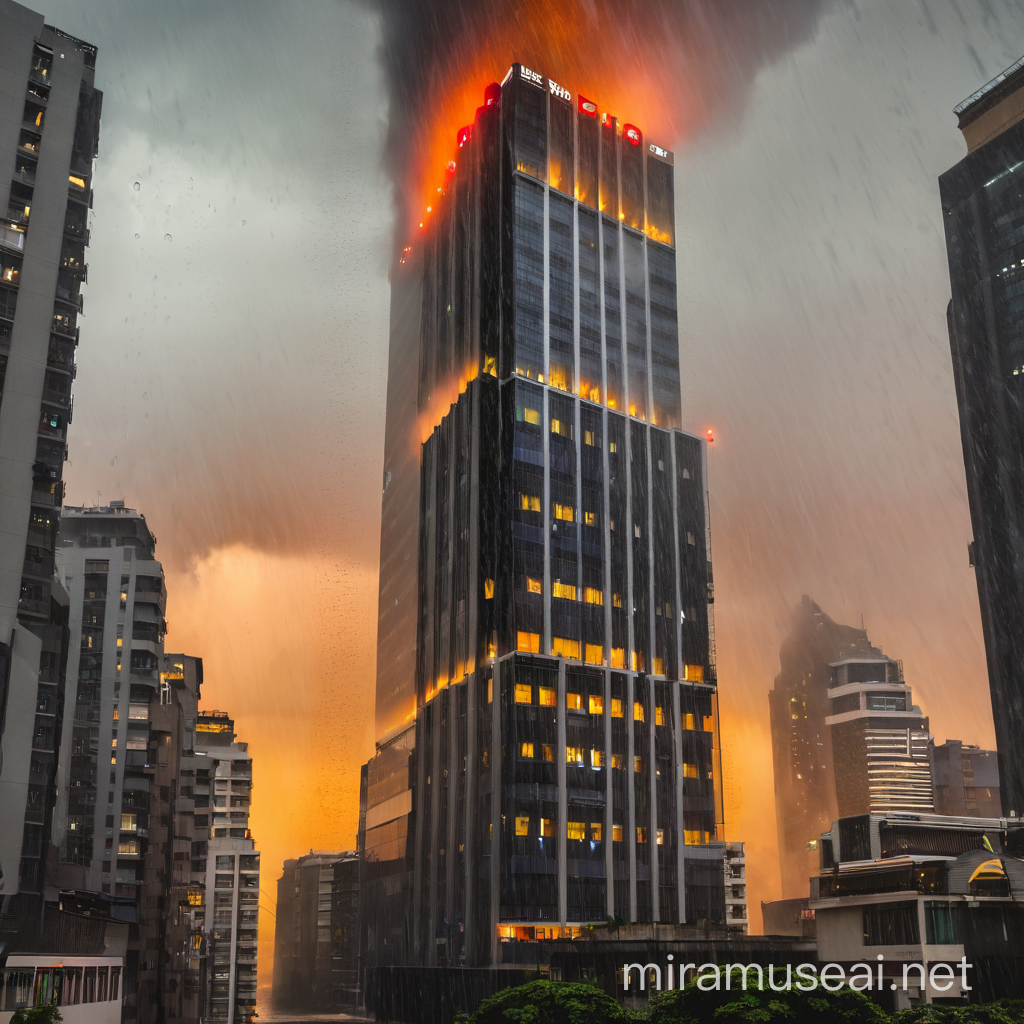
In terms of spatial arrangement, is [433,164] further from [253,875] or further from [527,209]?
[253,875]

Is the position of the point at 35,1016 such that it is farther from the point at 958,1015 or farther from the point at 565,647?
the point at 565,647

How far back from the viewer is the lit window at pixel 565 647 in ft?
434

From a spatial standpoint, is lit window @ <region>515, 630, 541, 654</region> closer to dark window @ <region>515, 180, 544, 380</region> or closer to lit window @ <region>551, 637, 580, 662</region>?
lit window @ <region>551, 637, 580, 662</region>

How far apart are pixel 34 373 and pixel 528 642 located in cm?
7086

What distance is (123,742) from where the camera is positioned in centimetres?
12775

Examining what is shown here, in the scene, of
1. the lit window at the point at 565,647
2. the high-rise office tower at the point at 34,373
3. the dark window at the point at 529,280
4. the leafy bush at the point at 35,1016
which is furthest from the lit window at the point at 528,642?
the leafy bush at the point at 35,1016

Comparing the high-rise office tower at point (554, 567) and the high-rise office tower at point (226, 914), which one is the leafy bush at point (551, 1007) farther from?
the high-rise office tower at point (226, 914)

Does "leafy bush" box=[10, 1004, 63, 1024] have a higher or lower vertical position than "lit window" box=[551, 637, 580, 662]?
lower

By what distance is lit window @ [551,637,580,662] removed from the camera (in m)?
132

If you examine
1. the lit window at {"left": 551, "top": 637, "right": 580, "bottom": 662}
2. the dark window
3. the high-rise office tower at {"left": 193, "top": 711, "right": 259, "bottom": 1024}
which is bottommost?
the high-rise office tower at {"left": 193, "top": 711, "right": 259, "bottom": 1024}

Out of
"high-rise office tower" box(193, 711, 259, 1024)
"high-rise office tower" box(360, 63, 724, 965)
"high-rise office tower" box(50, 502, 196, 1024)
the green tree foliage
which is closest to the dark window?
"high-rise office tower" box(360, 63, 724, 965)

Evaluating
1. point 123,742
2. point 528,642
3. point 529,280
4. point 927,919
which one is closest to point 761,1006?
point 927,919

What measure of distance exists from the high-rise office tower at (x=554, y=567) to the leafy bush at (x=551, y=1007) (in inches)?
2711

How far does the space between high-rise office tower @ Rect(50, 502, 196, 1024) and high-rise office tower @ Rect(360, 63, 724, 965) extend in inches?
1310
